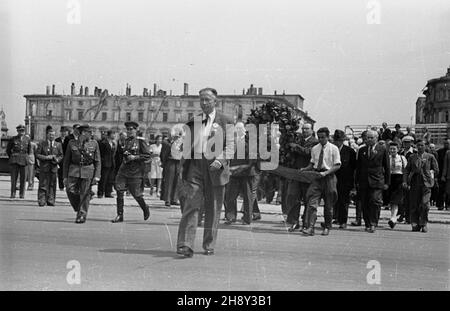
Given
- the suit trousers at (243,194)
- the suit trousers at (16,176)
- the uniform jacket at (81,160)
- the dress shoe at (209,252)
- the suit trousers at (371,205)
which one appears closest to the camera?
the dress shoe at (209,252)

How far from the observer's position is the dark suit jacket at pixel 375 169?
12008mm

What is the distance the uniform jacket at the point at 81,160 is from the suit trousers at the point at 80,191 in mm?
97

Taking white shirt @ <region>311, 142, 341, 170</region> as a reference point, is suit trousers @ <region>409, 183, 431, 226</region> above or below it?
below

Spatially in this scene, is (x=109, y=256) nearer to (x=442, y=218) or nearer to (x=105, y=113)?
(x=442, y=218)

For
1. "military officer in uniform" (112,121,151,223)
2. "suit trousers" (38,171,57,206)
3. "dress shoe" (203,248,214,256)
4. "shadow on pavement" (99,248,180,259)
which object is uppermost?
"military officer in uniform" (112,121,151,223)

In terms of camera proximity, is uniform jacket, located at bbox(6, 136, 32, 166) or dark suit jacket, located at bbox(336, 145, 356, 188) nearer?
dark suit jacket, located at bbox(336, 145, 356, 188)

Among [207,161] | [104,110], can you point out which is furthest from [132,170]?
[104,110]

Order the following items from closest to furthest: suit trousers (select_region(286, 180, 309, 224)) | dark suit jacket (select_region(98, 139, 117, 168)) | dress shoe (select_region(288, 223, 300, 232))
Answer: dress shoe (select_region(288, 223, 300, 232)), suit trousers (select_region(286, 180, 309, 224)), dark suit jacket (select_region(98, 139, 117, 168))

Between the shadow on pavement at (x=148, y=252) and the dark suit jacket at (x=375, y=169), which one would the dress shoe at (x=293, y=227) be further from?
the shadow on pavement at (x=148, y=252)

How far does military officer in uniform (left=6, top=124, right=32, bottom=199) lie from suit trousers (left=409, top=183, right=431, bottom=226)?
9.90 m

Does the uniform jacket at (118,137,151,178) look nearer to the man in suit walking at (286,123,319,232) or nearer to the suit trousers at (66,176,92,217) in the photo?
the suit trousers at (66,176,92,217)

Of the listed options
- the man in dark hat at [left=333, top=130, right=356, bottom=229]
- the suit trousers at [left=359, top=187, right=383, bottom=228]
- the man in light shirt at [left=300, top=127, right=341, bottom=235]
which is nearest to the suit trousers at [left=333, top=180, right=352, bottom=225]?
the man in dark hat at [left=333, top=130, right=356, bottom=229]

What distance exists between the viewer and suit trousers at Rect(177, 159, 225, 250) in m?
8.20

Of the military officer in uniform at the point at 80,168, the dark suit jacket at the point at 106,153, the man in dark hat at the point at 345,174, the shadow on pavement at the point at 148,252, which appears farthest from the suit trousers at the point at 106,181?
the shadow on pavement at the point at 148,252
